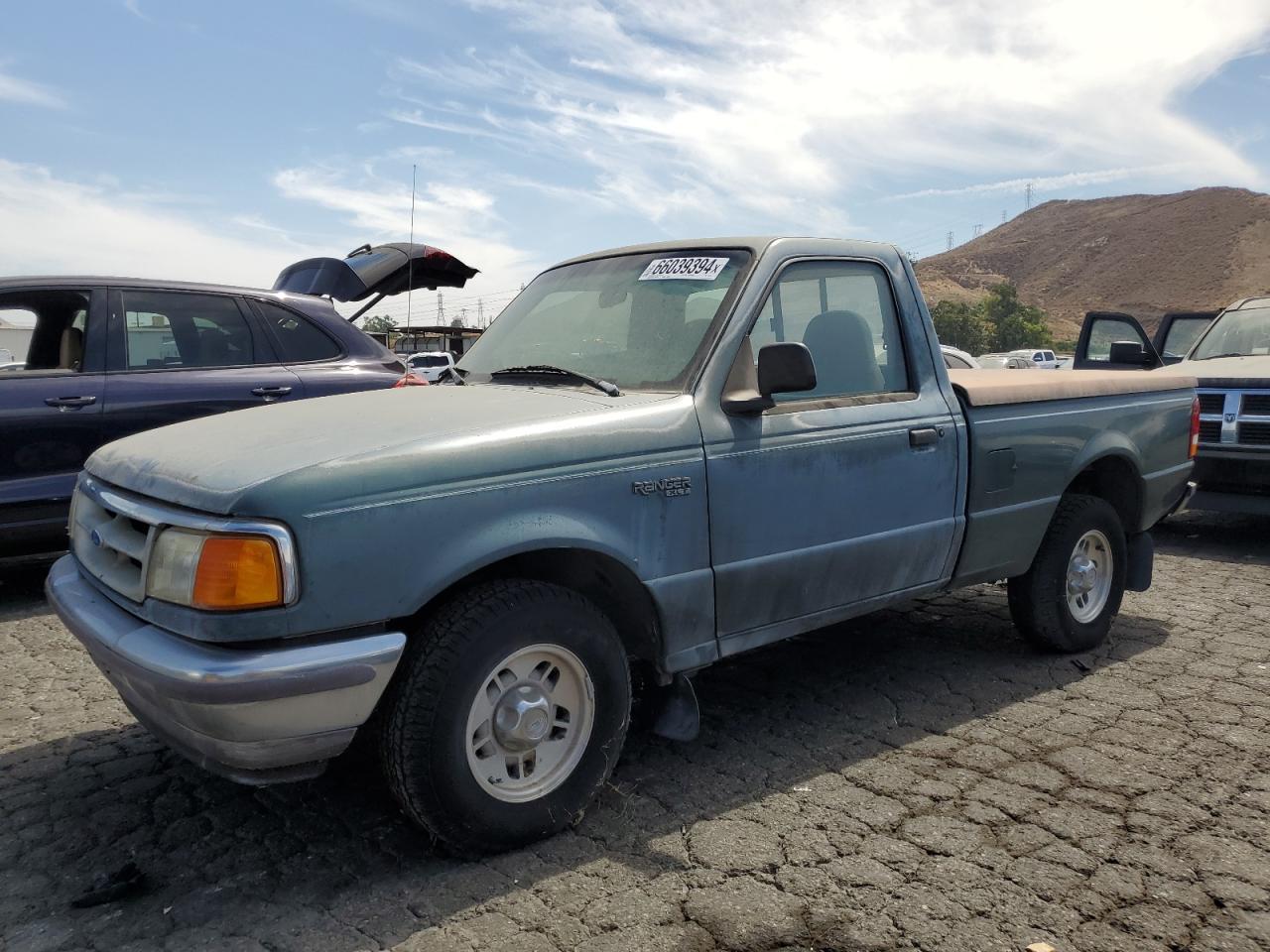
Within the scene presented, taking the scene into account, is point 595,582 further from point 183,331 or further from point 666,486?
point 183,331

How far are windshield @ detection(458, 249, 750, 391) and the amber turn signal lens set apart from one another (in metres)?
1.39

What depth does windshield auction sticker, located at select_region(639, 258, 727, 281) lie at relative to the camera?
3703 millimetres

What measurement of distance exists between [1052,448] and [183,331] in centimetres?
477

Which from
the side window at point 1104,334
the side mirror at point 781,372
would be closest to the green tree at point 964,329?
the side window at point 1104,334

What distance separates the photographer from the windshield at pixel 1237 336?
27.4 ft

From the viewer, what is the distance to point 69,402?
18.2 ft

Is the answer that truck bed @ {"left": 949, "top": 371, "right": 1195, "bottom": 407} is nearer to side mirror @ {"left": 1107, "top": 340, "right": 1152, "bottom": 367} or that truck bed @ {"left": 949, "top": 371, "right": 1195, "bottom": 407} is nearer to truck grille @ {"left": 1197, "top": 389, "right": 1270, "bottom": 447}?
side mirror @ {"left": 1107, "top": 340, "right": 1152, "bottom": 367}

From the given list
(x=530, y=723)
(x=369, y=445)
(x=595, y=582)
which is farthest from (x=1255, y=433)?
(x=369, y=445)

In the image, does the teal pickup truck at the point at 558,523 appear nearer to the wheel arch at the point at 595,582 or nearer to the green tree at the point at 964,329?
the wheel arch at the point at 595,582

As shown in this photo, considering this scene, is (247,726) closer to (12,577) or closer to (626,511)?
(626,511)

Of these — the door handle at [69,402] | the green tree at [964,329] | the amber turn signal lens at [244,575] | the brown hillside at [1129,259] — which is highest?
the brown hillside at [1129,259]

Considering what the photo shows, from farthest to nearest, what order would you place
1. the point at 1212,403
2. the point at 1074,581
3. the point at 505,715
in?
the point at 1212,403
the point at 1074,581
the point at 505,715

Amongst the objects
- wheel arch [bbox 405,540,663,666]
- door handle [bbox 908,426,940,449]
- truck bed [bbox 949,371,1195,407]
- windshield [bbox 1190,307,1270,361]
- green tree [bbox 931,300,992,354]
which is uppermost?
green tree [bbox 931,300,992,354]

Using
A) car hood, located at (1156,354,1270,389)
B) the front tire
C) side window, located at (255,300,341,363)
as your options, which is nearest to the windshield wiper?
the front tire
